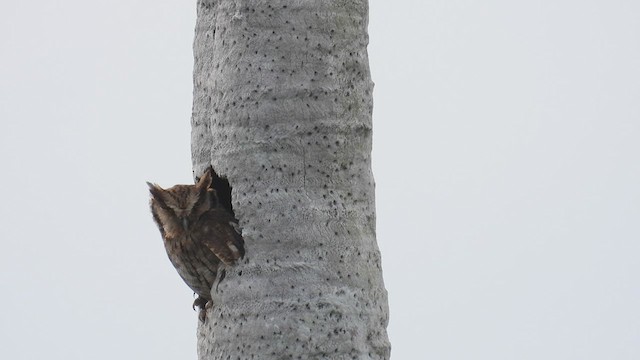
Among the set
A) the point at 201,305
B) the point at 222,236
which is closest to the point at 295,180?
the point at 222,236

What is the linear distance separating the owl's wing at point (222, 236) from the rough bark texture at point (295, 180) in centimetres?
5

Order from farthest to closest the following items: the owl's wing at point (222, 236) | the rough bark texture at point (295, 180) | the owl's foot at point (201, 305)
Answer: the owl's foot at point (201, 305) < the owl's wing at point (222, 236) < the rough bark texture at point (295, 180)

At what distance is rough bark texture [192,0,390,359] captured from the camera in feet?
13.0

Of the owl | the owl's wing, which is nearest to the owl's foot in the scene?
the owl

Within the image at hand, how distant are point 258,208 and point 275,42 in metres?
0.50

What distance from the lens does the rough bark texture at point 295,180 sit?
396 cm

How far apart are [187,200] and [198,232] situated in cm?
11

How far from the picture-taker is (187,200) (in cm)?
416

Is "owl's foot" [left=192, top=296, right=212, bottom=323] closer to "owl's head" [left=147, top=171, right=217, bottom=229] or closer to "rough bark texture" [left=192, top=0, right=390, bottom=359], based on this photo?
"rough bark texture" [left=192, top=0, right=390, bottom=359]

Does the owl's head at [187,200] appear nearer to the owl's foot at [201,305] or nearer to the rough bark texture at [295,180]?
the rough bark texture at [295,180]

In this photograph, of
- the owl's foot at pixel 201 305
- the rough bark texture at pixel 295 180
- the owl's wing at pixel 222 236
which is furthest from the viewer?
the owl's foot at pixel 201 305

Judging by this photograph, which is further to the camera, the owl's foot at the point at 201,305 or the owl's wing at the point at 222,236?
the owl's foot at the point at 201,305

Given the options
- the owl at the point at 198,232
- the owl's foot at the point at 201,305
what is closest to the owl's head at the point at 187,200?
the owl at the point at 198,232

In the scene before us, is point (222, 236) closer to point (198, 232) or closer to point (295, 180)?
point (198, 232)
